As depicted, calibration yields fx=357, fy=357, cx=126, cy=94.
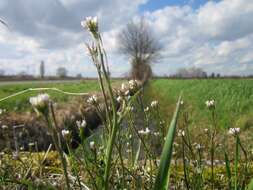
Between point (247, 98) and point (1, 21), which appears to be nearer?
point (1, 21)

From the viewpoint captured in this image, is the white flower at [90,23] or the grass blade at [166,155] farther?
the white flower at [90,23]

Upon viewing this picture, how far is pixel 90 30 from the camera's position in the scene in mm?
773

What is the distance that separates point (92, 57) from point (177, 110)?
0.29m

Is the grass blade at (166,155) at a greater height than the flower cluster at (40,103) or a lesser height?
lesser

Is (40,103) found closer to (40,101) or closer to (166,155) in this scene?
(40,101)

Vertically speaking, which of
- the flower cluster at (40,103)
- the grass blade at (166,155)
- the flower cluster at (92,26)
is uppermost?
the flower cluster at (92,26)

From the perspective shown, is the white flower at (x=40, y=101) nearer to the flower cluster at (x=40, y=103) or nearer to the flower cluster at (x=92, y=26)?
the flower cluster at (x=40, y=103)

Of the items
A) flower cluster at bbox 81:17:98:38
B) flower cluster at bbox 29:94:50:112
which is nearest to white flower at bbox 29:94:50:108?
flower cluster at bbox 29:94:50:112

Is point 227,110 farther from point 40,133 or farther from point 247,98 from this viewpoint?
point 40,133

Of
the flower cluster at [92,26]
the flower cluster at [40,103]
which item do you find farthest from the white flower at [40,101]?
the flower cluster at [92,26]

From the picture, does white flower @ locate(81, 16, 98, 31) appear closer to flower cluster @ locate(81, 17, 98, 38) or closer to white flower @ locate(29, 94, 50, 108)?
flower cluster @ locate(81, 17, 98, 38)

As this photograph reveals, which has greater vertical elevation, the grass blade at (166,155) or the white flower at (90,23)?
the white flower at (90,23)

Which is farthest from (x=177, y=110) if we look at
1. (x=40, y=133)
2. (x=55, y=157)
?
(x=40, y=133)

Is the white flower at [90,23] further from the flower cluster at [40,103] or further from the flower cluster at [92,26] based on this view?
the flower cluster at [40,103]
